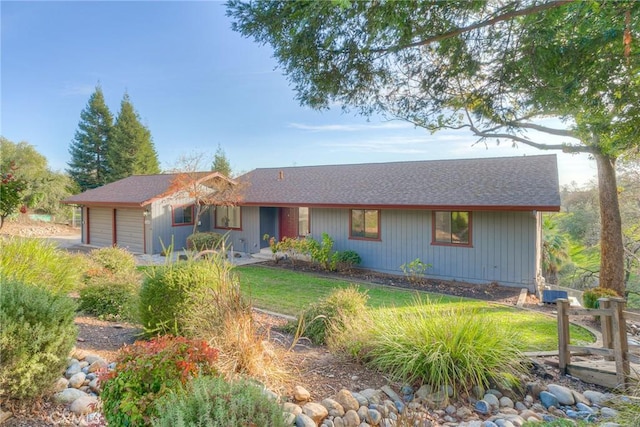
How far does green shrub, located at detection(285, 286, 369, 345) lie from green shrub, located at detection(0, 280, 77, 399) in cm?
278

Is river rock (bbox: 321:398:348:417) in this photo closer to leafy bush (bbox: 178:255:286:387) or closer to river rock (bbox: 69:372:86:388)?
leafy bush (bbox: 178:255:286:387)

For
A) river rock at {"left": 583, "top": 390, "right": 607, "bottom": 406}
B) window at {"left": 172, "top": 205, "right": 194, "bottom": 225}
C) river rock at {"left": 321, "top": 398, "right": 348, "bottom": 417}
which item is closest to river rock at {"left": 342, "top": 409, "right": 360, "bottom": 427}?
river rock at {"left": 321, "top": 398, "right": 348, "bottom": 417}

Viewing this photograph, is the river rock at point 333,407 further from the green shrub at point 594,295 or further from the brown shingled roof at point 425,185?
the brown shingled roof at point 425,185

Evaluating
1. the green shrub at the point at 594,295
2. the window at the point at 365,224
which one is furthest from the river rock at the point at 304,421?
the window at the point at 365,224

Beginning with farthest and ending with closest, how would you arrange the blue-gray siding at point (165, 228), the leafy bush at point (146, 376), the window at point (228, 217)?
the window at point (228, 217) < the blue-gray siding at point (165, 228) < the leafy bush at point (146, 376)

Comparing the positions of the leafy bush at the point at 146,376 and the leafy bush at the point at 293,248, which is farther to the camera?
the leafy bush at the point at 293,248

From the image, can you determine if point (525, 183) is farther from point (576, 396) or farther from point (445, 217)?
point (576, 396)

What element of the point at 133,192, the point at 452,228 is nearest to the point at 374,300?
the point at 452,228

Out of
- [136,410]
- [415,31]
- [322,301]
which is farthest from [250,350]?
[415,31]

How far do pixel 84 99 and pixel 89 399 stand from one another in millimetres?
38047

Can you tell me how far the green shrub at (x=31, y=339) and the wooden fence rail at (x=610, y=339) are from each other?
5566mm

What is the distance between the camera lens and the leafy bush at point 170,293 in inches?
179

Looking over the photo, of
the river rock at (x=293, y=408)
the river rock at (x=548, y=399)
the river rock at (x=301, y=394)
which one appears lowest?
the river rock at (x=548, y=399)

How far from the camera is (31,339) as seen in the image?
113 inches
